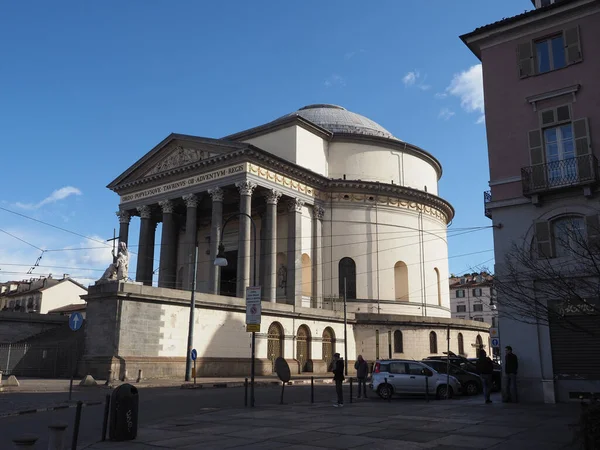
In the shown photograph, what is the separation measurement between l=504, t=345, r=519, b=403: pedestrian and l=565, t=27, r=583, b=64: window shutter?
1026cm

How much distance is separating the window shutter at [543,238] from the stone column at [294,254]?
2352 centimetres

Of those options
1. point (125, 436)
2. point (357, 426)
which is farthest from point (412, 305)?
point (125, 436)

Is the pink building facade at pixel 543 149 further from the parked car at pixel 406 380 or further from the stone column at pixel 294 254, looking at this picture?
the stone column at pixel 294 254

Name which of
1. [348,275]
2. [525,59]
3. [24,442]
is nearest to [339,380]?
[24,442]

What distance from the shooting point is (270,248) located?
40.7 m

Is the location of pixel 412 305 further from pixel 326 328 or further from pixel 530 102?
pixel 530 102

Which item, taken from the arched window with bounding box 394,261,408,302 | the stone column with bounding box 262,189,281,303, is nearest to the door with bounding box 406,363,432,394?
the stone column with bounding box 262,189,281,303

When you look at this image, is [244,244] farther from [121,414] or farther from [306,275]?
[121,414]

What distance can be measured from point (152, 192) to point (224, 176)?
8.00 metres

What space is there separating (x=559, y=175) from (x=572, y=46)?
183 inches

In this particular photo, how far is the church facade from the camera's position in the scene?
129 ft

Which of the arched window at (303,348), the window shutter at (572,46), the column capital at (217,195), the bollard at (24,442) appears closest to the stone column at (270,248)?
the arched window at (303,348)

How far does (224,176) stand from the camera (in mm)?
40625

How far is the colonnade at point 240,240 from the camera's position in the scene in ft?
128
